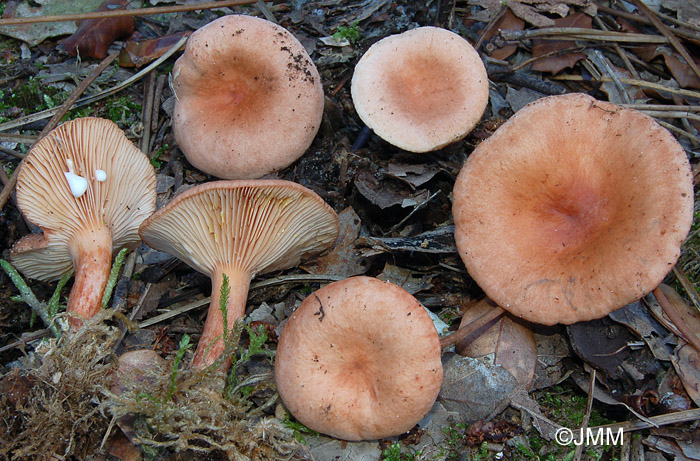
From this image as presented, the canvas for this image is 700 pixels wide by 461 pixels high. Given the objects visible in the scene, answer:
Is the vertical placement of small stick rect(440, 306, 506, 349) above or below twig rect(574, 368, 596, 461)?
above

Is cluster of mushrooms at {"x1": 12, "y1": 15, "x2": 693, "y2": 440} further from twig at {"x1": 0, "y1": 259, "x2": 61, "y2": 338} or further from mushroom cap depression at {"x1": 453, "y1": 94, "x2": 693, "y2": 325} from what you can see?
twig at {"x1": 0, "y1": 259, "x2": 61, "y2": 338}

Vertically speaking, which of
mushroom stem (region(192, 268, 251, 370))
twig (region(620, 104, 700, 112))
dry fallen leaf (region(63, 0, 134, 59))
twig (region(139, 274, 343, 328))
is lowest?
twig (region(139, 274, 343, 328))

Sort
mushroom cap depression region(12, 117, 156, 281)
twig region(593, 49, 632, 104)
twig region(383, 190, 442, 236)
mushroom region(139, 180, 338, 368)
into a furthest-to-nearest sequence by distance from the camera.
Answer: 1. twig region(593, 49, 632, 104)
2. twig region(383, 190, 442, 236)
3. mushroom cap depression region(12, 117, 156, 281)
4. mushroom region(139, 180, 338, 368)

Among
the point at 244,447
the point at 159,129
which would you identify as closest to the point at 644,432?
the point at 244,447

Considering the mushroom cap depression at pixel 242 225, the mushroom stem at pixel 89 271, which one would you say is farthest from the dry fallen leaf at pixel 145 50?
the mushroom cap depression at pixel 242 225

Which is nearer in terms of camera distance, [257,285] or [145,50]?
[257,285]

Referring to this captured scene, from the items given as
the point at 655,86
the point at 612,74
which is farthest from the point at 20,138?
the point at 655,86

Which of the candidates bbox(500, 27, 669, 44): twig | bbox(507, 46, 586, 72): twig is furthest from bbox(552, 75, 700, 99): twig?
bbox(500, 27, 669, 44): twig

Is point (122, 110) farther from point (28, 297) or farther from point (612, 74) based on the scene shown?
point (612, 74)
